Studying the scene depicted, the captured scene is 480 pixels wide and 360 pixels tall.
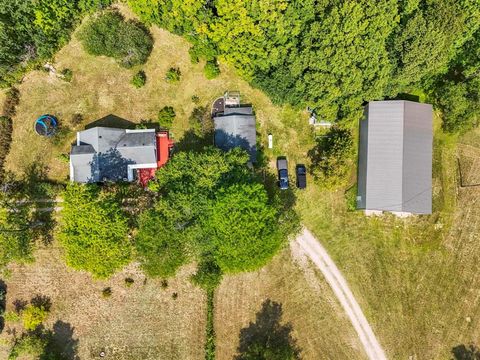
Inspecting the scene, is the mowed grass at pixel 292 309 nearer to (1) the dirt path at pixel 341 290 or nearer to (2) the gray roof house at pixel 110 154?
(1) the dirt path at pixel 341 290

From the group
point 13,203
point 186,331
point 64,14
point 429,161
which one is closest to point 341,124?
point 429,161

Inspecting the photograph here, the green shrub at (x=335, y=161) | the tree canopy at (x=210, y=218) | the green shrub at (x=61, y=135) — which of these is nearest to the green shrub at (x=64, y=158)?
the green shrub at (x=61, y=135)

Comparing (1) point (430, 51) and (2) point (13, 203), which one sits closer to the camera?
(1) point (430, 51)

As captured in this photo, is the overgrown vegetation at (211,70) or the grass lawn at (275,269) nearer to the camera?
the grass lawn at (275,269)

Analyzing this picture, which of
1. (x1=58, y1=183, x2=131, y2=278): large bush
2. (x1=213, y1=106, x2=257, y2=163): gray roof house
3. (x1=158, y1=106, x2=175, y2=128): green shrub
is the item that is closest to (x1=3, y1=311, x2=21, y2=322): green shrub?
(x1=58, y1=183, x2=131, y2=278): large bush

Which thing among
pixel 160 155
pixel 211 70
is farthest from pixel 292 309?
pixel 211 70

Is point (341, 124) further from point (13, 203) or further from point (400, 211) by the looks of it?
point (13, 203)

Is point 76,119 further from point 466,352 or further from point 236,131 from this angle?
point 466,352
